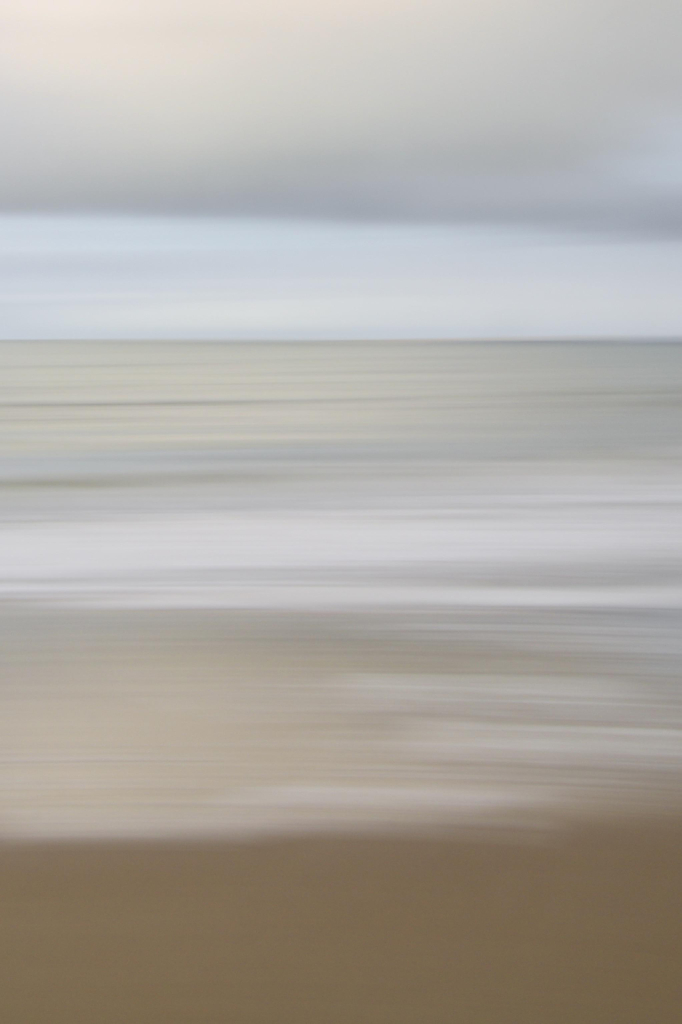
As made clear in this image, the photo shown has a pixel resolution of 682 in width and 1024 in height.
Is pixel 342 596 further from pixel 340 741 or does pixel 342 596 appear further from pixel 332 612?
pixel 340 741

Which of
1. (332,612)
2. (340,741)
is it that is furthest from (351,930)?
(332,612)

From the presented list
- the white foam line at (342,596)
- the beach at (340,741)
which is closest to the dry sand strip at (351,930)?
the beach at (340,741)

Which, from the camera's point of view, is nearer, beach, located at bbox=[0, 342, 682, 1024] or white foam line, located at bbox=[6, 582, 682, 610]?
beach, located at bbox=[0, 342, 682, 1024]

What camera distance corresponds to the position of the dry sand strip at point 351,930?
0.90ft

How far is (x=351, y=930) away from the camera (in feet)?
0.99

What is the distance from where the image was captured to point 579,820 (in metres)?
0.35

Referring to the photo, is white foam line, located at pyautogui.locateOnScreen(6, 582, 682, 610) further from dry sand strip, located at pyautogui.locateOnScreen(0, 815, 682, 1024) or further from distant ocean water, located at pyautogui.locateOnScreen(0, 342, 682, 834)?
dry sand strip, located at pyautogui.locateOnScreen(0, 815, 682, 1024)

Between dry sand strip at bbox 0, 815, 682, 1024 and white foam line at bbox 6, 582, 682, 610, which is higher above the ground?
white foam line at bbox 6, 582, 682, 610

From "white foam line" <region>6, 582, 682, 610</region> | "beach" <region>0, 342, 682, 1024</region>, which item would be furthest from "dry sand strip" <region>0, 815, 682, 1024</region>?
"white foam line" <region>6, 582, 682, 610</region>

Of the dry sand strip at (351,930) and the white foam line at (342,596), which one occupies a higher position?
the white foam line at (342,596)

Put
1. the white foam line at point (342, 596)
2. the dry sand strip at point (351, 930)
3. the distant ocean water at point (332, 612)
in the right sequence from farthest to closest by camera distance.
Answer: the white foam line at point (342, 596) < the distant ocean water at point (332, 612) < the dry sand strip at point (351, 930)

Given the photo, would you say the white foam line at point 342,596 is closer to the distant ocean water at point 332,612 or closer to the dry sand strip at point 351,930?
the distant ocean water at point 332,612

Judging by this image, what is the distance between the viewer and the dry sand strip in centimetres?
27

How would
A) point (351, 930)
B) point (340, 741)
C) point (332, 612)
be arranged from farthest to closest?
point (332, 612) < point (340, 741) < point (351, 930)
